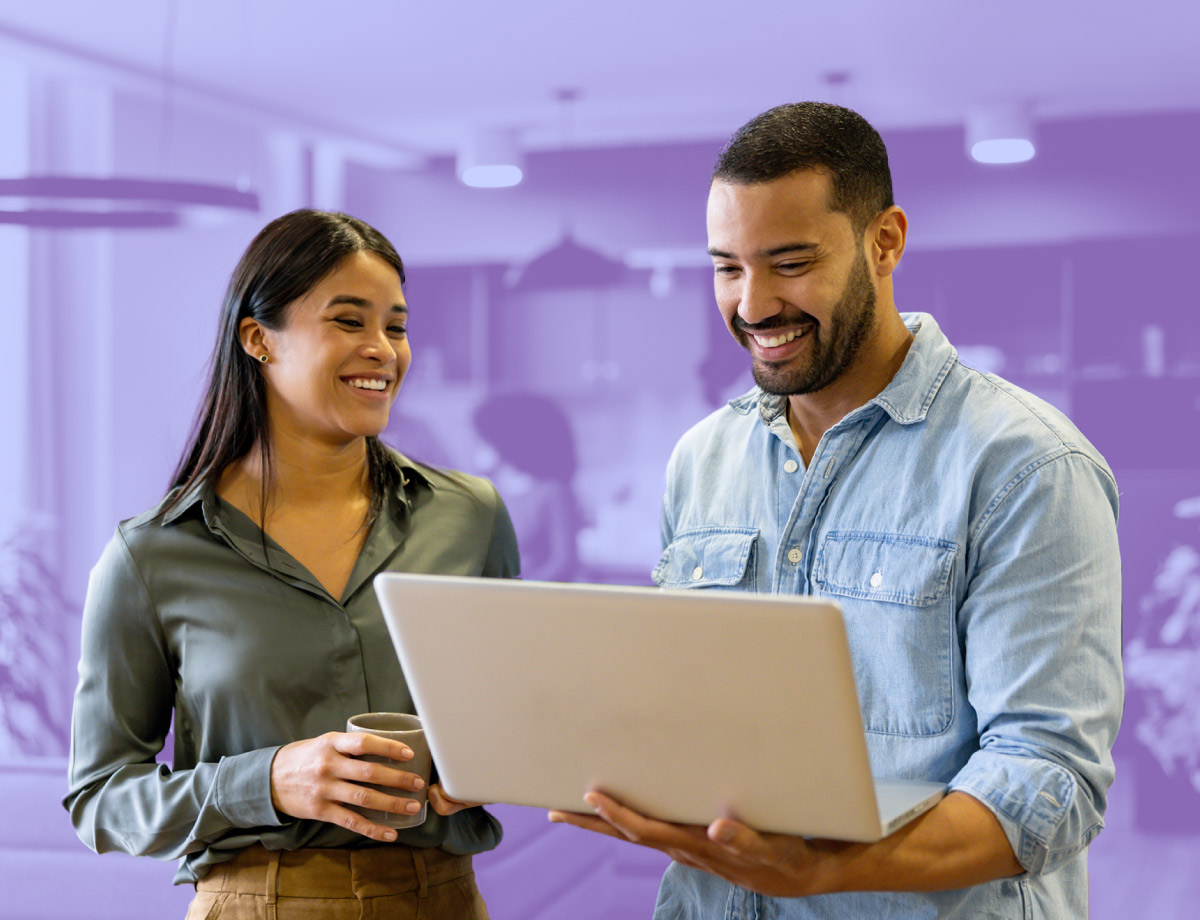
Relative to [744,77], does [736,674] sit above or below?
below

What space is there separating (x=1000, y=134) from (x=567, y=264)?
1210mm

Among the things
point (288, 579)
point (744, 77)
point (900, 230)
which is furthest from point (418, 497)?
point (744, 77)

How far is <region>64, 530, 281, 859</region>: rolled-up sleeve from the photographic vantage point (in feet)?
4.80

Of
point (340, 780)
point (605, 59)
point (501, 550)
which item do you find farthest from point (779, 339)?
point (605, 59)

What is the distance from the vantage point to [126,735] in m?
1.53

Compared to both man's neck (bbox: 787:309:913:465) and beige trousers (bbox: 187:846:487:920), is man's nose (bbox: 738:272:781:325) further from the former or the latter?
beige trousers (bbox: 187:846:487:920)

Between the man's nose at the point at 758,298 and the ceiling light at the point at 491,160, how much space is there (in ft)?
7.19

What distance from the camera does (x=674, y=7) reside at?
3236mm

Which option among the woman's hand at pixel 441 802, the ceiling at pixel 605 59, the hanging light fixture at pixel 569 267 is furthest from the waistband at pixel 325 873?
the ceiling at pixel 605 59

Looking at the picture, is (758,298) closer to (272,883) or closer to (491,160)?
(272,883)

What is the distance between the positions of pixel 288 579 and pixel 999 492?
888mm

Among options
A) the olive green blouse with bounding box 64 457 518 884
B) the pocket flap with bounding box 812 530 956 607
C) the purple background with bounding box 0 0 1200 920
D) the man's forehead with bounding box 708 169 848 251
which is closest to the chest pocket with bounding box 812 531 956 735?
the pocket flap with bounding box 812 530 956 607

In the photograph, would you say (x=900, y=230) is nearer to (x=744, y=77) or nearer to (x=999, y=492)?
(x=999, y=492)

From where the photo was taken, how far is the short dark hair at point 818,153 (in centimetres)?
132
